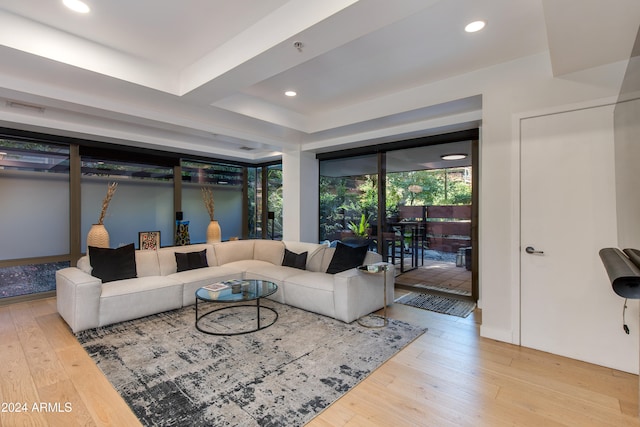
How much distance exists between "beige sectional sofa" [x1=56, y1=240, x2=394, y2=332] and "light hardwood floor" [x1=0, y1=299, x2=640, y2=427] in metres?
0.43

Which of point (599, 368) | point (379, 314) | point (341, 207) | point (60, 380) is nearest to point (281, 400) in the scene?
point (60, 380)

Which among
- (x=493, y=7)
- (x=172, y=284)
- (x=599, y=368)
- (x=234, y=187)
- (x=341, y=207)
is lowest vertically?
(x=599, y=368)

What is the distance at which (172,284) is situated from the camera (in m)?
3.91

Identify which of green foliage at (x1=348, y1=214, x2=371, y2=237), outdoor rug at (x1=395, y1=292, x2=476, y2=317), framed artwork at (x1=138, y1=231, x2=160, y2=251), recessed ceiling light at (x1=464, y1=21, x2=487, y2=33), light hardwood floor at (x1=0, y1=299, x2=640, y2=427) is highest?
recessed ceiling light at (x1=464, y1=21, x2=487, y2=33)

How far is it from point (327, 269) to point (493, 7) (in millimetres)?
3366

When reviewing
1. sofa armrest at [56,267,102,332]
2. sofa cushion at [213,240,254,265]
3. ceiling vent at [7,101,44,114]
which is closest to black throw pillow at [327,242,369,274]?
sofa cushion at [213,240,254,265]

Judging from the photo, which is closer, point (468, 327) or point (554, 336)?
point (554, 336)

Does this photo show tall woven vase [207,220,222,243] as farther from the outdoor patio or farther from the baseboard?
the baseboard

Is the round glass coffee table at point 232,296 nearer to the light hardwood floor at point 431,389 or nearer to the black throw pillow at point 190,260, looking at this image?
the black throw pillow at point 190,260

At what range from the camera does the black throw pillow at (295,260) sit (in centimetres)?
469

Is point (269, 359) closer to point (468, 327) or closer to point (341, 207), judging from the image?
point (468, 327)

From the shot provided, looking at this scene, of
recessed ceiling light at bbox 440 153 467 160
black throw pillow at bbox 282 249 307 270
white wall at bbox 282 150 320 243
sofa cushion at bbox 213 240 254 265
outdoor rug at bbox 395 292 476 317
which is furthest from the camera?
white wall at bbox 282 150 320 243

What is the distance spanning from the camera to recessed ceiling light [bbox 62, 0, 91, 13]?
86.1 inches

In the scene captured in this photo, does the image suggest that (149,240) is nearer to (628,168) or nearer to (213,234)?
(213,234)
